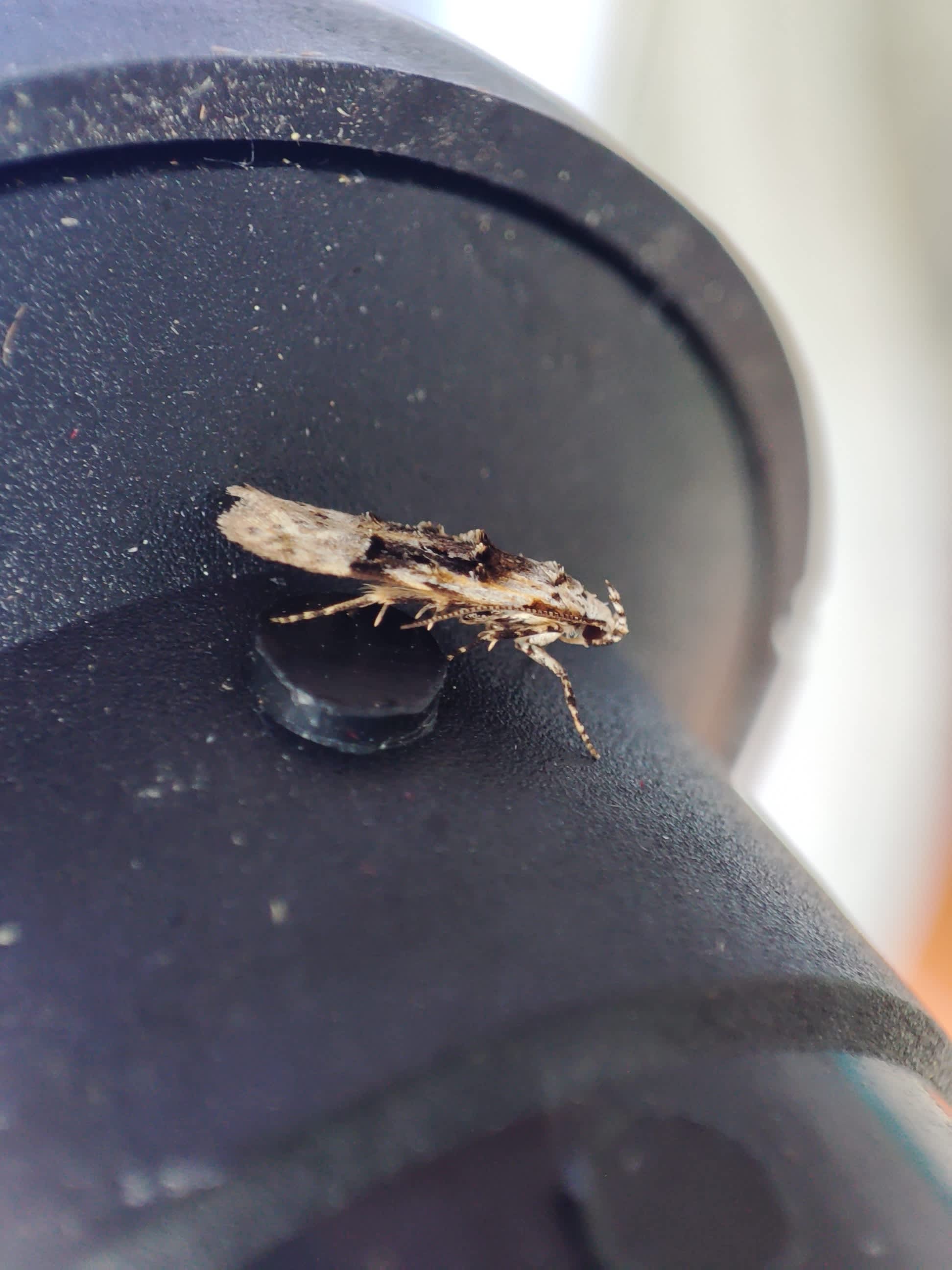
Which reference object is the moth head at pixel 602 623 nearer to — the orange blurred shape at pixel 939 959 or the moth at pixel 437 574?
the moth at pixel 437 574

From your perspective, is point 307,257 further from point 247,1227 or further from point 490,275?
point 247,1227

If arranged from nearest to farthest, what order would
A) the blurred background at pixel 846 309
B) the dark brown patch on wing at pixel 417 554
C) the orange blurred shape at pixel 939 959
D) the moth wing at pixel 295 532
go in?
the moth wing at pixel 295 532, the dark brown patch on wing at pixel 417 554, the blurred background at pixel 846 309, the orange blurred shape at pixel 939 959

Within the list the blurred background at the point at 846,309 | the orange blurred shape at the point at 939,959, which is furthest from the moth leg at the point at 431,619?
the orange blurred shape at the point at 939,959

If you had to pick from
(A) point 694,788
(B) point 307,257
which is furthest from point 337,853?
(B) point 307,257

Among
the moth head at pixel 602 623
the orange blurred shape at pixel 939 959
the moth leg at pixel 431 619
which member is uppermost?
the moth head at pixel 602 623

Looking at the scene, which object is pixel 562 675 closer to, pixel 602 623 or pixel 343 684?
pixel 602 623

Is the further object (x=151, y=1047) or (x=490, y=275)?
(x=490, y=275)
